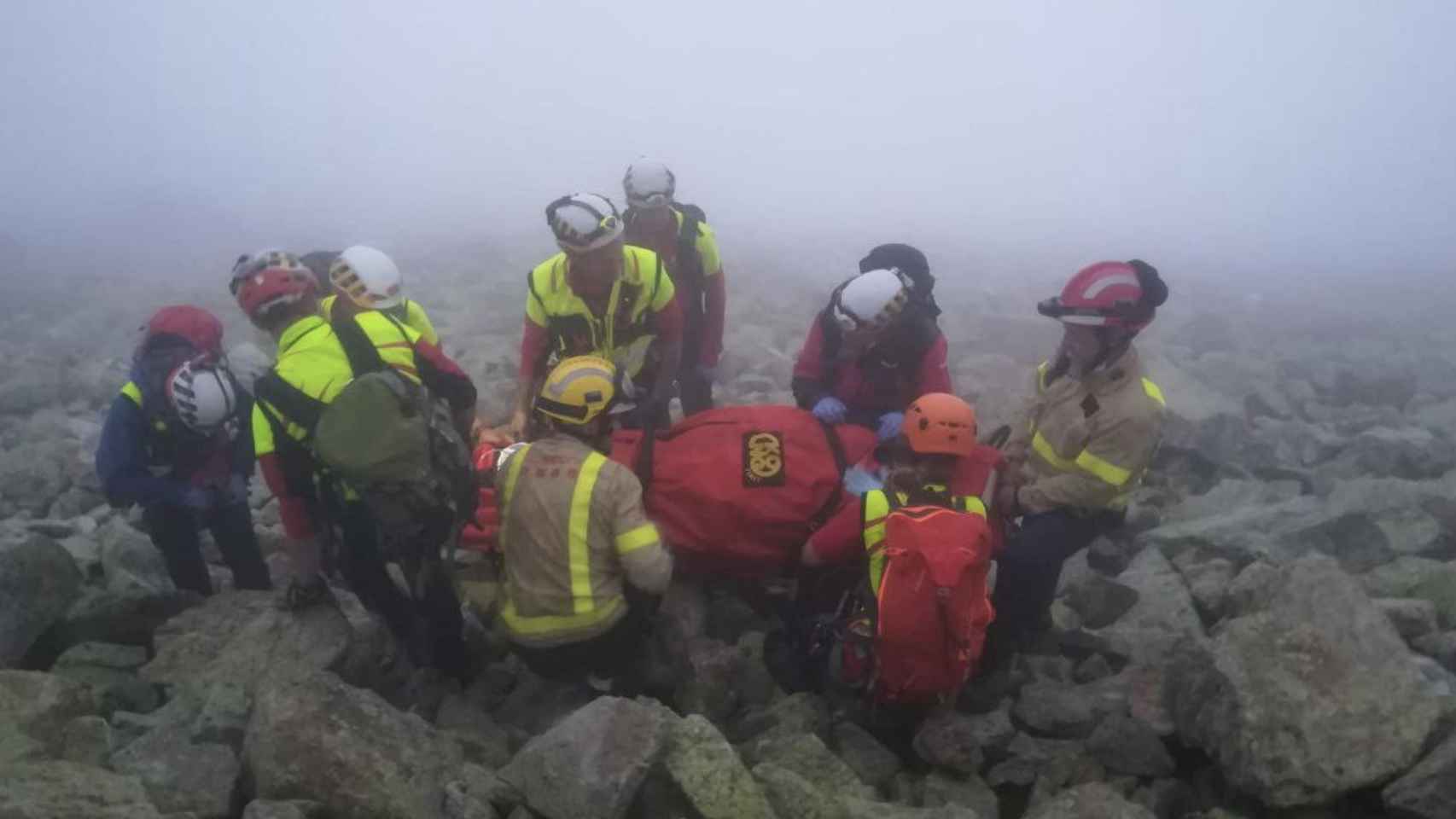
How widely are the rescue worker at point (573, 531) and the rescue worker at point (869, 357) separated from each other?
1.84 meters

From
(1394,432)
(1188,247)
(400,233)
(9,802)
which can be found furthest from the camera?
(1188,247)

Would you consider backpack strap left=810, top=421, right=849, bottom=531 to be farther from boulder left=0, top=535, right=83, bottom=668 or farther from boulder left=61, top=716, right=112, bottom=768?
boulder left=0, top=535, right=83, bottom=668

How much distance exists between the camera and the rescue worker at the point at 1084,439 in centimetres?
498

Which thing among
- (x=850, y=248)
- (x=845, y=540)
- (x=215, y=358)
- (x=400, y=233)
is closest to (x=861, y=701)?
(x=845, y=540)

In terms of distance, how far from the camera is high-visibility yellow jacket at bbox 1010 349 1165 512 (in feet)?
16.4

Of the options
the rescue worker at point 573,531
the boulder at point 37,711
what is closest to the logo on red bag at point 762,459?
the rescue worker at point 573,531

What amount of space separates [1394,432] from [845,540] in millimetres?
7807

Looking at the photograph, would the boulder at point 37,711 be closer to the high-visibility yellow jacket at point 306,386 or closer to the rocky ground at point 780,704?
the rocky ground at point 780,704

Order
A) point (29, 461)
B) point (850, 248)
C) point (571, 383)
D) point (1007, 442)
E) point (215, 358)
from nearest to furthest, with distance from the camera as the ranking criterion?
point (571, 383) → point (215, 358) → point (1007, 442) → point (29, 461) → point (850, 248)

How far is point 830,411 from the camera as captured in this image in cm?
589

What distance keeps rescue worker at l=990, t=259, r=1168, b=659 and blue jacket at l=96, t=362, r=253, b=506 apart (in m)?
4.63

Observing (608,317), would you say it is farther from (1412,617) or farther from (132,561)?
(1412,617)

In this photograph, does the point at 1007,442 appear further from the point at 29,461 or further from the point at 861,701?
the point at 29,461

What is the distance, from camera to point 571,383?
14.5ft
